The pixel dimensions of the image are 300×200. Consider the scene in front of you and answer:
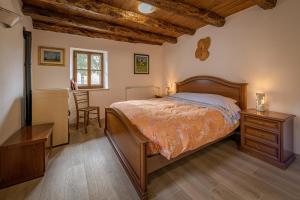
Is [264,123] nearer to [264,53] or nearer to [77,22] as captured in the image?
[264,53]

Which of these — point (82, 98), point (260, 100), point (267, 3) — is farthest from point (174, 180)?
point (82, 98)

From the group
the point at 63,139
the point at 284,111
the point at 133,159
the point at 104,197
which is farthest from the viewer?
the point at 63,139

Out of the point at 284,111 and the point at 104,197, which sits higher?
the point at 284,111

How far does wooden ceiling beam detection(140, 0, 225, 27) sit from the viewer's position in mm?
2371

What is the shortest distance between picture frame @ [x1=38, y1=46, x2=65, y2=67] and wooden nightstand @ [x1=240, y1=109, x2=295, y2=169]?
4.21 meters

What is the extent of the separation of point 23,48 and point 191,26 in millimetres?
3573

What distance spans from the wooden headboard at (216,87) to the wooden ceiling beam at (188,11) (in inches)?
47.9

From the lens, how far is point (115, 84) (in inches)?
183

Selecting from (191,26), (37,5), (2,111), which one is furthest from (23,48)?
(191,26)

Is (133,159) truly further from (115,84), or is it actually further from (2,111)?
(115,84)

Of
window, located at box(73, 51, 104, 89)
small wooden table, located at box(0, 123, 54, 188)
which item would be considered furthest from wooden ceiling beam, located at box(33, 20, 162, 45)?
small wooden table, located at box(0, 123, 54, 188)

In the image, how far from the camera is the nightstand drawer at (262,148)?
216cm

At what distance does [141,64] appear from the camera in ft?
16.6

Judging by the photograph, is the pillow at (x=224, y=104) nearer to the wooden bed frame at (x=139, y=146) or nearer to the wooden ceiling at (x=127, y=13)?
the wooden bed frame at (x=139, y=146)
